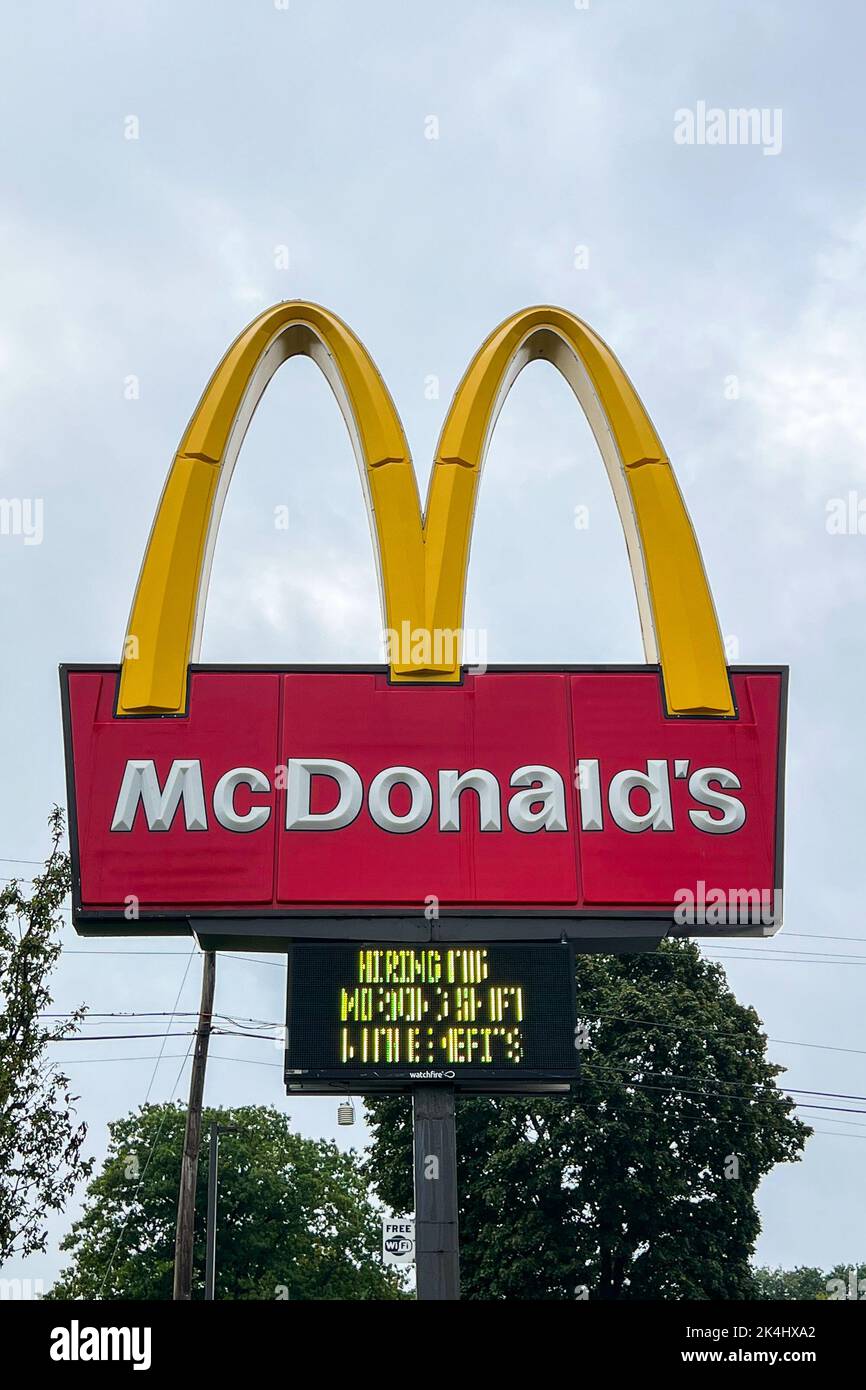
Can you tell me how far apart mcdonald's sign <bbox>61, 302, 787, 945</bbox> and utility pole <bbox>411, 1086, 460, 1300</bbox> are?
5.33 feet

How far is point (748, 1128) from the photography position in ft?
84.4

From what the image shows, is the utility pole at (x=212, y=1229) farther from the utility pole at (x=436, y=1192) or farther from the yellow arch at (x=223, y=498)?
the yellow arch at (x=223, y=498)

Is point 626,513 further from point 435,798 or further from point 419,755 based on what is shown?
point 435,798

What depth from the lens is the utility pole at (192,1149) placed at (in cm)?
2353

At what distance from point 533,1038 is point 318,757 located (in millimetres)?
3431

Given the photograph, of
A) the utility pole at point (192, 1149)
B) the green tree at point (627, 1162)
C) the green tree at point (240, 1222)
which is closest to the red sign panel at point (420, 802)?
the utility pole at point (192, 1149)
